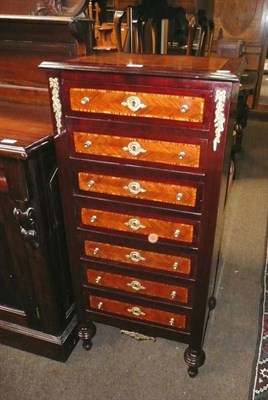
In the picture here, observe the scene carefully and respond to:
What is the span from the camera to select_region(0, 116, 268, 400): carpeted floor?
151 centimetres

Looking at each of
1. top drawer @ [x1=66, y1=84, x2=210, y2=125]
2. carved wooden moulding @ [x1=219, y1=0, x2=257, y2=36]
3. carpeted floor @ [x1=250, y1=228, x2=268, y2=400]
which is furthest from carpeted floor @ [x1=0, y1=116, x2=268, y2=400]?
carved wooden moulding @ [x1=219, y1=0, x2=257, y2=36]

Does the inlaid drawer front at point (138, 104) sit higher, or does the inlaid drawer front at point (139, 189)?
the inlaid drawer front at point (138, 104)

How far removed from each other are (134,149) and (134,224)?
0.95ft

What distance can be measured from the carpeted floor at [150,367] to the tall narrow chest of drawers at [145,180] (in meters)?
0.12

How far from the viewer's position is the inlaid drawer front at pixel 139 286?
1.38 meters

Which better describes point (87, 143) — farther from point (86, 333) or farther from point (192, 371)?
point (192, 371)

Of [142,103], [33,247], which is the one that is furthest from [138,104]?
[33,247]

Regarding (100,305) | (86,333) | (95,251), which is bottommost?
(86,333)

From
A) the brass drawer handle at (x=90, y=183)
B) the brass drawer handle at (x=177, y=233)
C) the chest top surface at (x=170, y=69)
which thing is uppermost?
the chest top surface at (x=170, y=69)

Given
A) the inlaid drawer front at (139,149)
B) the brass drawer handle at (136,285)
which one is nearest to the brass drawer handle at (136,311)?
the brass drawer handle at (136,285)

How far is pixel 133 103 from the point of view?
3.52 ft

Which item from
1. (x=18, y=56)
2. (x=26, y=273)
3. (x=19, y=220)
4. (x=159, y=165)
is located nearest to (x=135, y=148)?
(x=159, y=165)

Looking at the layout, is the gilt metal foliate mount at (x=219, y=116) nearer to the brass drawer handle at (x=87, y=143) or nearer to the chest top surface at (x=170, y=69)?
the chest top surface at (x=170, y=69)

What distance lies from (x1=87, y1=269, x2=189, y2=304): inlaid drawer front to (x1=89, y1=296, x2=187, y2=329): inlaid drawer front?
0.08 meters
